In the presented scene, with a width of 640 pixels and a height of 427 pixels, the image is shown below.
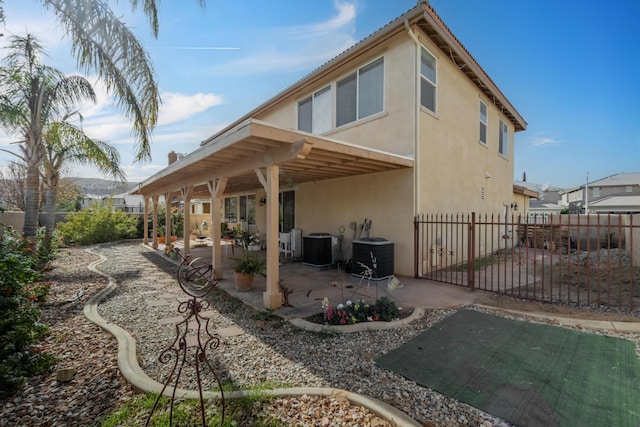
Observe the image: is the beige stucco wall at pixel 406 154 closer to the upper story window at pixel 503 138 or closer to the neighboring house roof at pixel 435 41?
the neighboring house roof at pixel 435 41

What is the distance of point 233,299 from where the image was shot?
543 cm

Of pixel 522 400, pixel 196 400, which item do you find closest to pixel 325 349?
pixel 196 400

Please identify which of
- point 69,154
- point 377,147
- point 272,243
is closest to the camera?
point 272,243

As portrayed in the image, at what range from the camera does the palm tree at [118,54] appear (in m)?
6.14

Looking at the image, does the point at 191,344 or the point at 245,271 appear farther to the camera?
the point at 245,271

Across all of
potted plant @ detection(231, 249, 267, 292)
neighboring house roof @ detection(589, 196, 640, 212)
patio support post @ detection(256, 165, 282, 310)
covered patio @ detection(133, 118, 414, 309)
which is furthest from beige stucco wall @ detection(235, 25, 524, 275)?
neighboring house roof @ detection(589, 196, 640, 212)

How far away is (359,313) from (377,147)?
481 centimetres

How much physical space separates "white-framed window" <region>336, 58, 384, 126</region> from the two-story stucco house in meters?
0.03

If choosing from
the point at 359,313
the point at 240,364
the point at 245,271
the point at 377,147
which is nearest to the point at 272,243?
the point at 245,271

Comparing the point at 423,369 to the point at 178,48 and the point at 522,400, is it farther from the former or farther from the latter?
the point at 178,48

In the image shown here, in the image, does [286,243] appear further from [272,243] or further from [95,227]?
[95,227]

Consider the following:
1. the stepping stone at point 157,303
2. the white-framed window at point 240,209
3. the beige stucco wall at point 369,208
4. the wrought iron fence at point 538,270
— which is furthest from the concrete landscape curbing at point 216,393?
the white-framed window at point 240,209

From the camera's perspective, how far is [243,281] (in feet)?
19.1

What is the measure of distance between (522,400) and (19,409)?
4.22m
